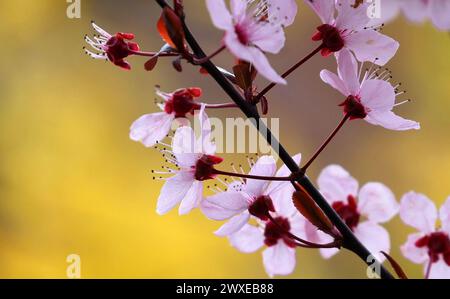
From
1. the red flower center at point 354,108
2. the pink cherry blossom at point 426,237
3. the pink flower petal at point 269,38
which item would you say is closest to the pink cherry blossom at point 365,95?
the red flower center at point 354,108

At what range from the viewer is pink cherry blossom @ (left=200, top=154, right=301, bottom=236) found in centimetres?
68

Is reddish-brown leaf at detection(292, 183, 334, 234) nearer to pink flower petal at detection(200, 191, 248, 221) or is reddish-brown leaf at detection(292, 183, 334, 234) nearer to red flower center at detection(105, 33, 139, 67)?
pink flower petal at detection(200, 191, 248, 221)

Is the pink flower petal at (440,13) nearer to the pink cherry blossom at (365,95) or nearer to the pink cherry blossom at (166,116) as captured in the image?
the pink cherry blossom at (365,95)

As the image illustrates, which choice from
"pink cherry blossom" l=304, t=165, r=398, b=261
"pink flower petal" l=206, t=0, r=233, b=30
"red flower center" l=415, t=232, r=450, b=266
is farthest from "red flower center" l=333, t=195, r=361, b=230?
"pink flower petal" l=206, t=0, r=233, b=30

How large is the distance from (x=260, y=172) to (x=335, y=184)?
28 centimetres

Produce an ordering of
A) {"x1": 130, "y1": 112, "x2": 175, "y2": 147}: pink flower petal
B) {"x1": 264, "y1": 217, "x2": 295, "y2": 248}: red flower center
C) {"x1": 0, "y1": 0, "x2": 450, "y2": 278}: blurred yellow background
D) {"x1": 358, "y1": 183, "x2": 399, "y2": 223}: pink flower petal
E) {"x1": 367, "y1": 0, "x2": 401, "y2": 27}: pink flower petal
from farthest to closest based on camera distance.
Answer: {"x1": 0, "y1": 0, "x2": 450, "y2": 278}: blurred yellow background → {"x1": 358, "y1": 183, "x2": 399, "y2": 223}: pink flower petal → {"x1": 264, "y1": 217, "x2": 295, "y2": 248}: red flower center → {"x1": 130, "y1": 112, "x2": 175, "y2": 147}: pink flower petal → {"x1": 367, "y1": 0, "x2": 401, "y2": 27}: pink flower petal

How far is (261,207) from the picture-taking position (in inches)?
27.5

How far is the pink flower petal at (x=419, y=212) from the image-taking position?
2.83 ft

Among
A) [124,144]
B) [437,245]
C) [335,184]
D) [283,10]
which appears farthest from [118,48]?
[124,144]

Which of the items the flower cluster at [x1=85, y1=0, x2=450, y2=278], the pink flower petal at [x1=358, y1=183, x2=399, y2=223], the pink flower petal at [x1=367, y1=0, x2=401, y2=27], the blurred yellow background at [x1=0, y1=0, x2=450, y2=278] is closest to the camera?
the pink flower petal at [x1=367, y1=0, x2=401, y2=27]

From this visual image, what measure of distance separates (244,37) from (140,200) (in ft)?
6.43

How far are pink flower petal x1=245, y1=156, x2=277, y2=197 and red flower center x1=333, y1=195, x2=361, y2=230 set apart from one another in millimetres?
233

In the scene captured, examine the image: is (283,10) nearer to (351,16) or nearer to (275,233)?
(351,16)
